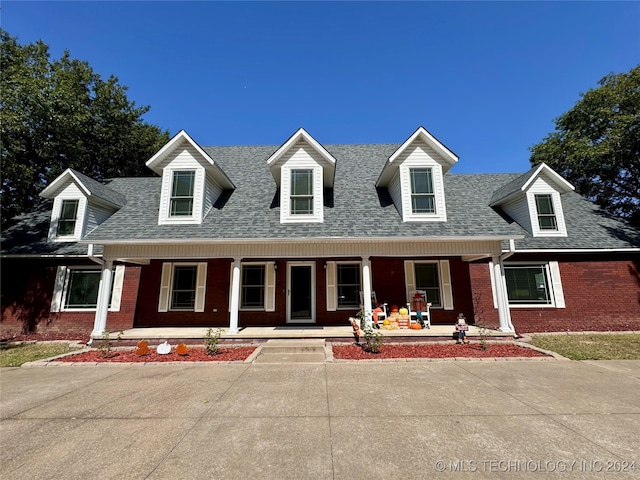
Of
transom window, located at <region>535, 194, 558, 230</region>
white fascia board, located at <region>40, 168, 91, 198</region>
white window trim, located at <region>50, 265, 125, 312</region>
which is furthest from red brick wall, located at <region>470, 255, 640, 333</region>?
white fascia board, located at <region>40, 168, 91, 198</region>

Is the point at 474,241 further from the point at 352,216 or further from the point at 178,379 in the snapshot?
the point at 178,379

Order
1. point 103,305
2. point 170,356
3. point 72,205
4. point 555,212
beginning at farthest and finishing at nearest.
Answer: point 72,205 < point 555,212 < point 103,305 < point 170,356

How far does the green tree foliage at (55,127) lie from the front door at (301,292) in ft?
39.5

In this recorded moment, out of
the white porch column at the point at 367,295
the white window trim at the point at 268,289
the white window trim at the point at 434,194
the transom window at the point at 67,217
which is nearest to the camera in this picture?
the white porch column at the point at 367,295

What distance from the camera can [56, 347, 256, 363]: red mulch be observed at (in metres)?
7.61

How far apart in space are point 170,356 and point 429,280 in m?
9.70

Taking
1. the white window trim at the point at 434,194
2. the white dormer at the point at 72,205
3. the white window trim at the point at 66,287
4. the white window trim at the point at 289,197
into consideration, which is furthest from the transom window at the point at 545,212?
the white dormer at the point at 72,205

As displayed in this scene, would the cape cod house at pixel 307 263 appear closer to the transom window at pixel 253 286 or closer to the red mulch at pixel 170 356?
the transom window at pixel 253 286

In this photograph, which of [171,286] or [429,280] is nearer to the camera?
[171,286]

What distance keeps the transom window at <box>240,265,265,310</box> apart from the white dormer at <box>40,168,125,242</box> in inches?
253

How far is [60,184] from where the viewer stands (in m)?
11.8

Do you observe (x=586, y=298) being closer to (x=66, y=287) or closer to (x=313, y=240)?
(x=313, y=240)

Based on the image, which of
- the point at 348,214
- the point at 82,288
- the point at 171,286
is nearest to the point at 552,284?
the point at 348,214

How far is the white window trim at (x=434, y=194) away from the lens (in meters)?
10.0
